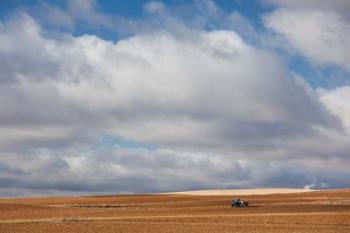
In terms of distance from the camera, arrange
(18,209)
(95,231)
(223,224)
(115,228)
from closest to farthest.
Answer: (95,231)
(115,228)
(223,224)
(18,209)

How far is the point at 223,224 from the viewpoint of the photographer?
59469 mm

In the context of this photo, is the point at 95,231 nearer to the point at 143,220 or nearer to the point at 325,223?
the point at 143,220

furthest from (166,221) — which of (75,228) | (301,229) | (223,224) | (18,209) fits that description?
(18,209)

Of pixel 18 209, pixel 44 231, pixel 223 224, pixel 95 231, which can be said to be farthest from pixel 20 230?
pixel 18 209

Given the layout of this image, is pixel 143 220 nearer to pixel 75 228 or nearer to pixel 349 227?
pixel 75 228

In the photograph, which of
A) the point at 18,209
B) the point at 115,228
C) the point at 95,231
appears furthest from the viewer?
the point at 18,209

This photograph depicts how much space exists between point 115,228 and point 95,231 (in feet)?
12.3

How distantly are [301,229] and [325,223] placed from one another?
7.58m

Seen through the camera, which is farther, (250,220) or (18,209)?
(18,209)

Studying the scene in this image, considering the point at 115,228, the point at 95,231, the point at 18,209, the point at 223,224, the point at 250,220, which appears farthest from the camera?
the point at 18,209

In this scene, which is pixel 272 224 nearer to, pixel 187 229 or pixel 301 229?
pixel 301 229

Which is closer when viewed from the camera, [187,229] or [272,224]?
[187,229]

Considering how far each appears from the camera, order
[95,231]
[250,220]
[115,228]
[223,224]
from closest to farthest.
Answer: [95,231] → [115,228] → [223,224] → [250,220]

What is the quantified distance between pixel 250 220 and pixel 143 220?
492 inches
